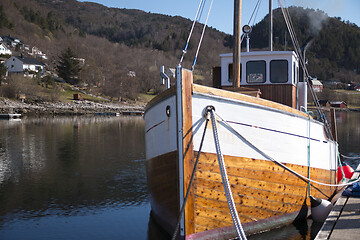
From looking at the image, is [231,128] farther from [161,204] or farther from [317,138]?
[317,138]

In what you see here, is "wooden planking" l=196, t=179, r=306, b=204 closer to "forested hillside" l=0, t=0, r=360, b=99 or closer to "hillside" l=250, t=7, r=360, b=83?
"forested hillside" l=0, t=0, r=360, b=99

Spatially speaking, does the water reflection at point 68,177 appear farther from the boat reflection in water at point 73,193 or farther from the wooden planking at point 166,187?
the wooden planking at point 166,187

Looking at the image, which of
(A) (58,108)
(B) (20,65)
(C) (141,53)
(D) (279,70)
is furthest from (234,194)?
(C) (141,53)

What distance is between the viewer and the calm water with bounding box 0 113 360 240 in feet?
31.0

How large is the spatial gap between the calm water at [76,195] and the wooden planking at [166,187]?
116 centimetres

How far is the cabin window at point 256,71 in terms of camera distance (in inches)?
422

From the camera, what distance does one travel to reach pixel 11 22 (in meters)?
160

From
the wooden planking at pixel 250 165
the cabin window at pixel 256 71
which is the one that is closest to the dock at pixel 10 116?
the cabin window at pixel 256 71

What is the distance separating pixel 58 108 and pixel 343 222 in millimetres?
70243

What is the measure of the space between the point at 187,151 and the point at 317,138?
412 cm

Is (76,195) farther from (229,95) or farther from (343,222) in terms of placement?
(343,222)

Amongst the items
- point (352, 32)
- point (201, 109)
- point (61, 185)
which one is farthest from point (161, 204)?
point (352, 32)

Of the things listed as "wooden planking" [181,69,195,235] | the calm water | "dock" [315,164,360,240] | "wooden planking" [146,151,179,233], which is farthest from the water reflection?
"dock" [315,164,360,240]

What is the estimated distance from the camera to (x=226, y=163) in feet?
23.2
